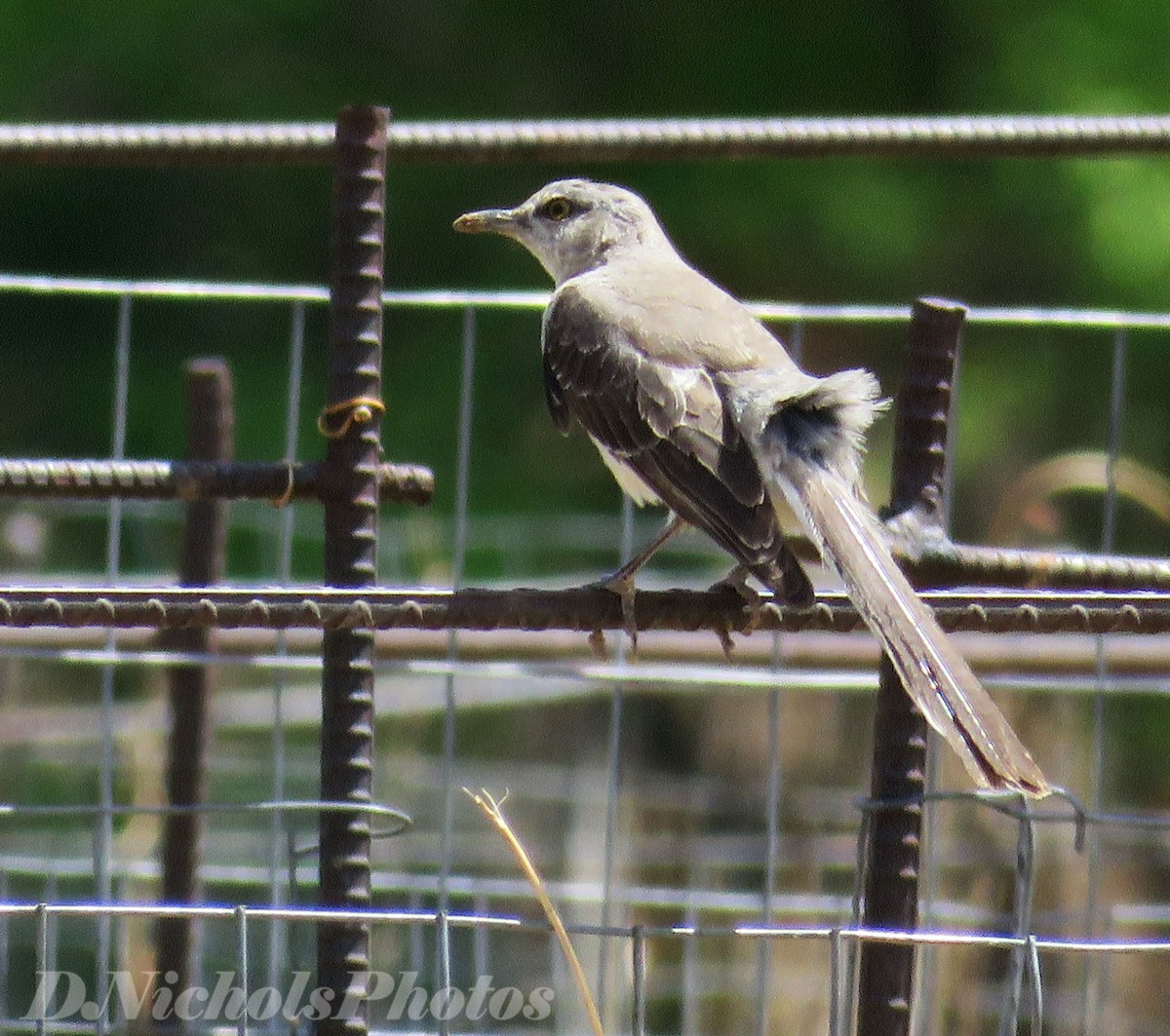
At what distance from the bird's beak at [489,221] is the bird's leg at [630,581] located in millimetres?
701

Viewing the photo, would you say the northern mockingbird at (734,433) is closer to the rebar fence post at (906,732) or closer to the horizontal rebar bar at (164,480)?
the rebar fence post at (906,732)

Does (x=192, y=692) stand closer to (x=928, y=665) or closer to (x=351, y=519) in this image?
(x=351, y=519)

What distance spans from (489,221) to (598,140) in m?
1.11

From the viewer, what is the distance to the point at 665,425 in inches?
95.0

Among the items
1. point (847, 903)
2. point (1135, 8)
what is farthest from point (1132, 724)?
point (847, 903)

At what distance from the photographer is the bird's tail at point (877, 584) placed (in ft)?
5.14

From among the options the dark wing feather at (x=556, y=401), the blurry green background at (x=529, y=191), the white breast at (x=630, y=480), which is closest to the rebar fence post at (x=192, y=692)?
the dark wing feather at (x=556, y=401)

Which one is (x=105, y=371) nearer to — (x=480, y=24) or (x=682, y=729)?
(x=480, y=24)

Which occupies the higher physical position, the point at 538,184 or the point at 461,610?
the point at 538,184

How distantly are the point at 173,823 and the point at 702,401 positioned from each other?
0.91 metres

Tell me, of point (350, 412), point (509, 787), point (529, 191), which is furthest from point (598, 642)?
point (529, 191)

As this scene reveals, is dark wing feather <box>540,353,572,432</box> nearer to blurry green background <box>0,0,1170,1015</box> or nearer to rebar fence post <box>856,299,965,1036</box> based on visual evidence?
rebar fence post <box>856,299,965,1036</box>

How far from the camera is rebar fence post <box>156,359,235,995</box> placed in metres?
2.55

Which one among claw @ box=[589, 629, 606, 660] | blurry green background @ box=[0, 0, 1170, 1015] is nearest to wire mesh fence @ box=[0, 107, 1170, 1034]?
claw @ box=[589, 629, 606, 660]
